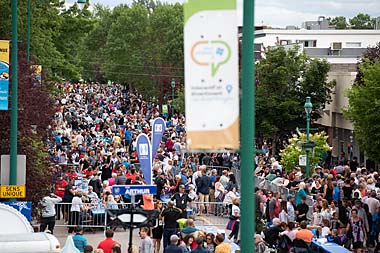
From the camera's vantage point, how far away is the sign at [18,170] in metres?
19.0

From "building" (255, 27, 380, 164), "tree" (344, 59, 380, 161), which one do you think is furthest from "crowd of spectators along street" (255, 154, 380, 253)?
"building" (255, 27, 380, 164)

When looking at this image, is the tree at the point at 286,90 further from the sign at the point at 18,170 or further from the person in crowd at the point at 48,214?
the sign at the point at 18,170

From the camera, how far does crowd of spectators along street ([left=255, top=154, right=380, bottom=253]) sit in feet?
68.2

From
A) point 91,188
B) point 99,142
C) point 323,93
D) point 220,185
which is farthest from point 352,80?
point 91,188

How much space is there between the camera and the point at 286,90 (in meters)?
54.3

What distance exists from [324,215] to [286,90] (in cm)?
3156

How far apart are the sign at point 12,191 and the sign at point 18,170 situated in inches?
7.7

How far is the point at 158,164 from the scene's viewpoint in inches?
1364

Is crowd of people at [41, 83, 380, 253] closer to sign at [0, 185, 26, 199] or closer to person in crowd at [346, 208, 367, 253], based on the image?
person in crowd at [346, 208, 367, 253]

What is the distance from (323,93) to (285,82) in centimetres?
226

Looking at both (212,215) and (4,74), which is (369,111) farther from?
(4,74)

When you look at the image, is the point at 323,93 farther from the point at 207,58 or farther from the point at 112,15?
the point at 112,15

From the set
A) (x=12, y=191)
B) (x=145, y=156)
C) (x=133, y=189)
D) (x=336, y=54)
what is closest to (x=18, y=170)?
(x=12, y=191)

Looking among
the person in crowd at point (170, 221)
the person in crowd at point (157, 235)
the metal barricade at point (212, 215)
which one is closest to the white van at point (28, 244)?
the person in crowd at point (170, 221)
